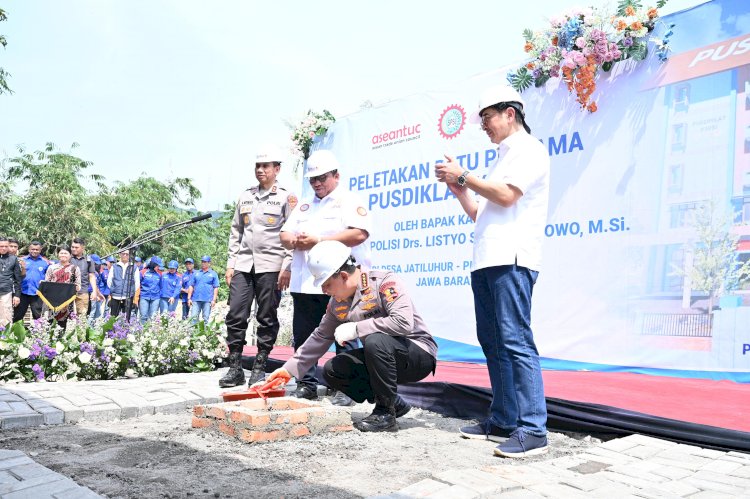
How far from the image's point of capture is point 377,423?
3133 mm

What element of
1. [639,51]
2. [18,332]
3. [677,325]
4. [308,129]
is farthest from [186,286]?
[677,325]

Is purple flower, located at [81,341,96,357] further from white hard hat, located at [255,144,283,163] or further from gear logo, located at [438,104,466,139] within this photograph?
gear logo, located at [438,104,466,139]

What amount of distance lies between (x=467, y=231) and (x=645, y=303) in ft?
6.35

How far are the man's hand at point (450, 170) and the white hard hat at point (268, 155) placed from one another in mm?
1749

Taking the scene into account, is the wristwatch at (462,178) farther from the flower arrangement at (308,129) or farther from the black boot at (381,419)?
the flower arrangement at (308,129)

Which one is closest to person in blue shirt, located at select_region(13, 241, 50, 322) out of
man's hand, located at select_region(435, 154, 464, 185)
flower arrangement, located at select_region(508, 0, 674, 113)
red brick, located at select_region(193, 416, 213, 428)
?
red brick, located at select_region(193, 416, 213, 428)

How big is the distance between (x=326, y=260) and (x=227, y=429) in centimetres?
92

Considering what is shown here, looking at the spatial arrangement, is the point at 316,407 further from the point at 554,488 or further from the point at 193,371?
the point at 193,371

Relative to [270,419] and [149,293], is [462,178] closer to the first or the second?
[270,419]

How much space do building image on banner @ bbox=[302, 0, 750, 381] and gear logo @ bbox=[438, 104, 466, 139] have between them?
4 centimetres

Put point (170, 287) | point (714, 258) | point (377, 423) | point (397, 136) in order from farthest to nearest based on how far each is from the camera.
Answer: point (170, 287)
point (397, 136)
point (714, 258)
point (377, 423)

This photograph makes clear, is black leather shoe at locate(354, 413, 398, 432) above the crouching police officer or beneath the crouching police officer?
beneath

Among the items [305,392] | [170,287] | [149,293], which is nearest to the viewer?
[305,392]

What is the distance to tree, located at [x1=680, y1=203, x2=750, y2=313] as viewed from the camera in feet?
14.4
